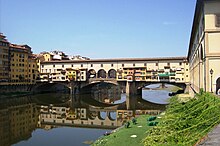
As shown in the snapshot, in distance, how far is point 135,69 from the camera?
54.1 meters

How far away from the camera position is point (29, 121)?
27078 millimetres

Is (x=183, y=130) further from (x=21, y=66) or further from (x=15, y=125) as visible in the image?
(x=21, y=66)

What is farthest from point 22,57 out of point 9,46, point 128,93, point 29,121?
point 29,121

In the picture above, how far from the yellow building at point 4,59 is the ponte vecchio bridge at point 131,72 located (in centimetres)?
1114

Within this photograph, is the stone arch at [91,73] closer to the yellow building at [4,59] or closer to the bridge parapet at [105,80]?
the bridge parapet at [105,80]

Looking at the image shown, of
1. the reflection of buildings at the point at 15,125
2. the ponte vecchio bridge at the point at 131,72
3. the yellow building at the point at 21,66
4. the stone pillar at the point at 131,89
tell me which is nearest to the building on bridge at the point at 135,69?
the ponte vecchio bridge at the point at 131,72

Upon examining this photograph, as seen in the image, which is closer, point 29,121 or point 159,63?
point 29,121

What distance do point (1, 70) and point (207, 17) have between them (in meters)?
44.5

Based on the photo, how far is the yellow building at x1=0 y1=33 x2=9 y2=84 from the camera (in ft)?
167

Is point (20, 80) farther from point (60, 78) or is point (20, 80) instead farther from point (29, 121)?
point (29, 121)

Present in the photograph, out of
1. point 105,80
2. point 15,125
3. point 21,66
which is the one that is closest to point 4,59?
point 21,66

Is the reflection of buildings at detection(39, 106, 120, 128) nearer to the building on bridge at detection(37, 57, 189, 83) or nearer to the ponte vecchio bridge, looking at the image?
the ponte vecchio bridge

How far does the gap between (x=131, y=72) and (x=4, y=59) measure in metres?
26.0

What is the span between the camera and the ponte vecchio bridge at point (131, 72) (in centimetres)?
5200
